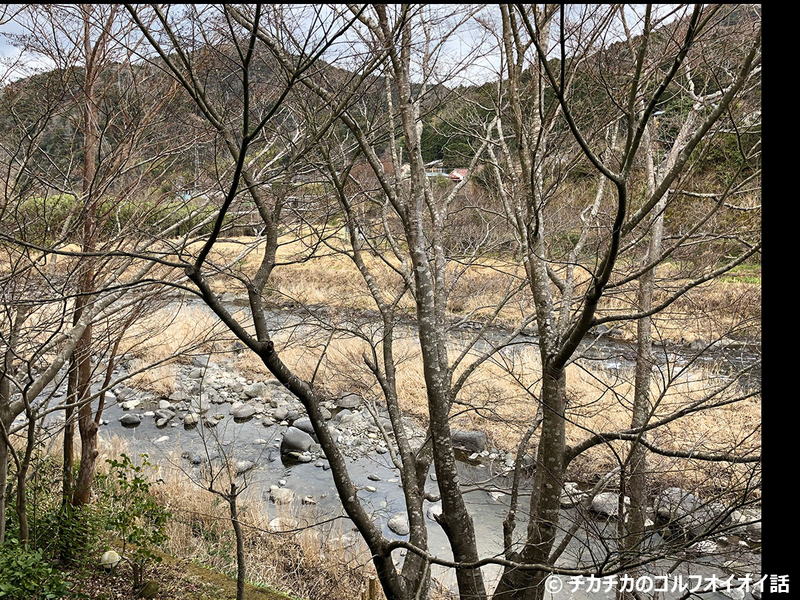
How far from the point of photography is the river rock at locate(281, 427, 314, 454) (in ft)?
20.3

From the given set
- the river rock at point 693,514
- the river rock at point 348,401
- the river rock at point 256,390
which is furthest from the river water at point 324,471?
the river rock at point 693,514

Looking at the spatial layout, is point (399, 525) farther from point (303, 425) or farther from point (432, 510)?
point (303, 425)

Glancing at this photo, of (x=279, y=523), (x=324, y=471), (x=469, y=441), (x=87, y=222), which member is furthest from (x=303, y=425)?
(x=87, y=222)

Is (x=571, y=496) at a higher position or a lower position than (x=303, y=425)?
higher

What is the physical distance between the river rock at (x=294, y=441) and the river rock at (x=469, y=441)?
1.75 meters

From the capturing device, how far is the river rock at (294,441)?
20.3 ft

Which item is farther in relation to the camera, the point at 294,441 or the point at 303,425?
the point at 303,425

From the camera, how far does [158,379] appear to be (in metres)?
7.47

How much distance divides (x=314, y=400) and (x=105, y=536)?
2.29 metres

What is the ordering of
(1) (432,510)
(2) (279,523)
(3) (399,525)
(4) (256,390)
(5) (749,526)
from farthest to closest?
(4) (256,390), (1) (432,510), (3) (399,525), (2) (279,523), (5) (749,526)

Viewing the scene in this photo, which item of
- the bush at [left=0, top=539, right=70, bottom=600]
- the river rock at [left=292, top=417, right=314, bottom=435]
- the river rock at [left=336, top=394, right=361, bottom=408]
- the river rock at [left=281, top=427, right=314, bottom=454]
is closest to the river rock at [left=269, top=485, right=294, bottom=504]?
the river rock at [left=281, top=427, right=314, bottom=454]

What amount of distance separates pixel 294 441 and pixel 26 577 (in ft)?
13.2

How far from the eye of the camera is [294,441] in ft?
20.4

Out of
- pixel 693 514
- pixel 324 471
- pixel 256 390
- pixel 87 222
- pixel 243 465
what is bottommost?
pixel 324 471
